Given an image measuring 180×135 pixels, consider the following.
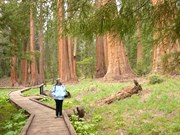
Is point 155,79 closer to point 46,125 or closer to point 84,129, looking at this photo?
point 84,129

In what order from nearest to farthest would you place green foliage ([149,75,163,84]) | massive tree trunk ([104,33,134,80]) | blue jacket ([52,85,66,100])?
1. blue jacket ([52,85,66,100])
2. green foliage ([149,75,163,84])
3. massive tree trunk ([104,33,134,80])

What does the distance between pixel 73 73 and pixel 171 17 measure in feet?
70.5

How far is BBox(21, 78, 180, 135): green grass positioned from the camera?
8641mm

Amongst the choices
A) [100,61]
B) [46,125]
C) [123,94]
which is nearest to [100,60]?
[100,61]

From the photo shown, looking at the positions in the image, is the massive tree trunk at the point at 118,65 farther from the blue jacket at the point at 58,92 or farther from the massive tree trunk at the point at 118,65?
the blue jacket at the point at 58,92

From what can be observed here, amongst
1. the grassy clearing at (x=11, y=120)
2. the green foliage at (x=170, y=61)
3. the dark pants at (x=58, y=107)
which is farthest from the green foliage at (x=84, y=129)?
the green foliage at (x=170, y=61)

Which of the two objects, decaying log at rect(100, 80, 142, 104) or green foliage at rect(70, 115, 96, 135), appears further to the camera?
decaying log at rect(100, 80, 142, 104)

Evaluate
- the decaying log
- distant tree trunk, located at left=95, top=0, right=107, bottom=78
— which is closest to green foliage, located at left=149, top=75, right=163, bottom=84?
the decaying log

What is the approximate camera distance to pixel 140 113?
10.2 meters

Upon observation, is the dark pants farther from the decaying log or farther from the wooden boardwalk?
the decaying log

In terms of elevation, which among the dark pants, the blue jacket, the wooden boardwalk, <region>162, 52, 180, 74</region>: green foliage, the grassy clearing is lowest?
the grassy clearing

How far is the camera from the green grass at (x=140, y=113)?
864 cm

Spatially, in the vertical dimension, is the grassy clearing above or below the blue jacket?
below

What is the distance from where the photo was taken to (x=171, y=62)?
18.3 feet
